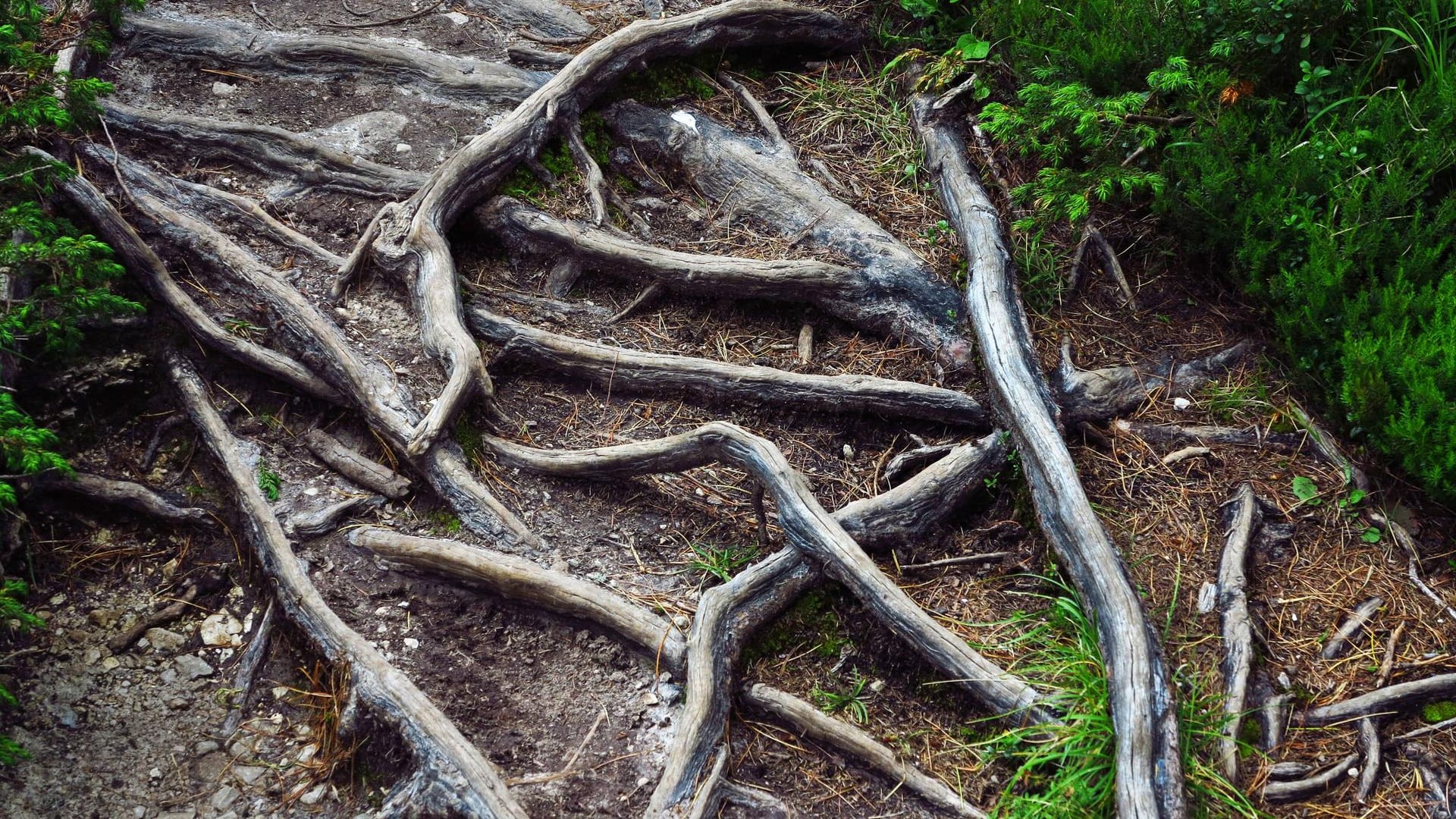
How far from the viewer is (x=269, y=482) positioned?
4.02 m

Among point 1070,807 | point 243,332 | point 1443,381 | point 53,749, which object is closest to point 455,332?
point 243,332

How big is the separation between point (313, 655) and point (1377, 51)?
4.86 metres

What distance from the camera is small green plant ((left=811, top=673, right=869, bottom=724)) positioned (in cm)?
356

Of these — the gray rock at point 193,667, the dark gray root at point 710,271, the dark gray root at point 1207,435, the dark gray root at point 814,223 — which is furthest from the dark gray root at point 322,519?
the dark gray root at point 1207,435

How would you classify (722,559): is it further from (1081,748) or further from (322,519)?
(322,519)

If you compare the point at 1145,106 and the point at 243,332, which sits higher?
the point at 1145,106

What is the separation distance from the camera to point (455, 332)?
4.28 m

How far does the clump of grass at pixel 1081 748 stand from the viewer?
3.16 metres

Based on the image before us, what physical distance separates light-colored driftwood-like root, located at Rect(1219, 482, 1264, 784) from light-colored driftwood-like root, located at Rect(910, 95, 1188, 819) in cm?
25

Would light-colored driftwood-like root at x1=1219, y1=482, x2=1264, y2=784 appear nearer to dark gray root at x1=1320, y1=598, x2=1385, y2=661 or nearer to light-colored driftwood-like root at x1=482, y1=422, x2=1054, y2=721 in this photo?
dark gray root at x1=1320, y1=598, x2=1385, y2=661

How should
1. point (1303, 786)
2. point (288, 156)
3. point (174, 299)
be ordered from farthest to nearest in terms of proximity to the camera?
point (288, 156) → point (174, 299) → point (1303, 786)

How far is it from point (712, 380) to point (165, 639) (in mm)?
2358

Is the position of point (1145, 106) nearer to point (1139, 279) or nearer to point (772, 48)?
point (1139, 279)

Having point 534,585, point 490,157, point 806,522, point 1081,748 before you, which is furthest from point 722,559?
point 490,157
